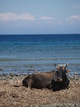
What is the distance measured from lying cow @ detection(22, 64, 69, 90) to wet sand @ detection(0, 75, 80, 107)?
41 centimetres

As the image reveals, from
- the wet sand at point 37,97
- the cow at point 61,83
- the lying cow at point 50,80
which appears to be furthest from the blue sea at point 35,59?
the wet sand at point 37,97

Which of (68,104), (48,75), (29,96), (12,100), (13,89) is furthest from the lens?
(48,75)

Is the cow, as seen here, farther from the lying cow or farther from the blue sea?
the blue sea

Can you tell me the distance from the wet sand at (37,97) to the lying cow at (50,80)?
1.34 feet

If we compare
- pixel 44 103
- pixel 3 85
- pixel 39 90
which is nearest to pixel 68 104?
pixel 44 103

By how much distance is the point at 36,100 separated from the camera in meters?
12.5

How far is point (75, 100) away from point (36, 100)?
1466mm

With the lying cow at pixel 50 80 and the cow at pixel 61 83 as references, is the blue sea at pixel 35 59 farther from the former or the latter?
the cow at pixel 61 83

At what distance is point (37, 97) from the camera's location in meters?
13.1

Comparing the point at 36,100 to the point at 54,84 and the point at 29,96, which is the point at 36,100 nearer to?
the point at 29,96

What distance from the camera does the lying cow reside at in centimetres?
1516

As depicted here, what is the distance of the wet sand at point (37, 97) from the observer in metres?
11.8

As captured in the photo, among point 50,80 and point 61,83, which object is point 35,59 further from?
point 61,83

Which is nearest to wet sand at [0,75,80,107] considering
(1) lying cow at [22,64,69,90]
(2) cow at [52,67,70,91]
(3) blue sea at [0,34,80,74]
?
(2) cow at [52,67,70,91]
